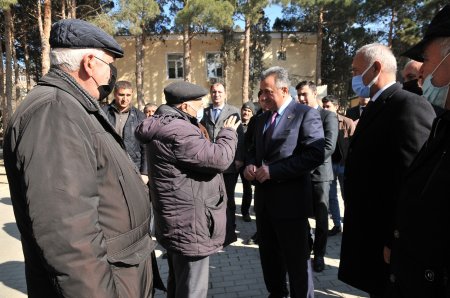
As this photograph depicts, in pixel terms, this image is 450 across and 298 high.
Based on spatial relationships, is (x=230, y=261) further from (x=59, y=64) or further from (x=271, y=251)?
(x=59, y=64)

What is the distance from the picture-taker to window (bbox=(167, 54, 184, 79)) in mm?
23156

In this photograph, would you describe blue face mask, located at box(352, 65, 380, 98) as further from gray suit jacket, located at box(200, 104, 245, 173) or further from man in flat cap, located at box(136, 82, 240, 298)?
gray suit jacket, located at box(200, 104, 245, 173)

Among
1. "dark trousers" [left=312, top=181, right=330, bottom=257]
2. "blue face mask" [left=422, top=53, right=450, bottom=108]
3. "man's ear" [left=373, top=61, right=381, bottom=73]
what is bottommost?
"dark trousers" [left=312, top=181, right=330, bottom=257]

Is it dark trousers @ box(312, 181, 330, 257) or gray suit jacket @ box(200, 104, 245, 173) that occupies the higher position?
gray suit jacket @ box(200, 104, 245, 173)

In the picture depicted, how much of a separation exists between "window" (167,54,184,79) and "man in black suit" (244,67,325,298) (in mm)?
21046

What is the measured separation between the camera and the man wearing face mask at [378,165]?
1956mm

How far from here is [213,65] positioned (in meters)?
23.1

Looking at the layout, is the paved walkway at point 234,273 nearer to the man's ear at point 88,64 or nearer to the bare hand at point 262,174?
the bare hand at point 262,174

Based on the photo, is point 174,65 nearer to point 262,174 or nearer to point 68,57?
point 262,174

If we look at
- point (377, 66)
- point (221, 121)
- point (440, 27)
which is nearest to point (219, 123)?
point (221, 121)

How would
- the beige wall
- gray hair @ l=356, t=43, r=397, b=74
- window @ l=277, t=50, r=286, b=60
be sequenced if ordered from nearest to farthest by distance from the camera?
gray hair @ l=356, t=43, r=397, b=74
the beige wall
window @ l=277, t=50, r=286, b=60

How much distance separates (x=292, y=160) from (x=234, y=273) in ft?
5.82

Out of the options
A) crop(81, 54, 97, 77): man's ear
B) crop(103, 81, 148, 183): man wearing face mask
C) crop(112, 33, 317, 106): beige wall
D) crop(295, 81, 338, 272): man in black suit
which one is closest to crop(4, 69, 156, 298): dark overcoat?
crop(81, 54, 97, 77): man's ear

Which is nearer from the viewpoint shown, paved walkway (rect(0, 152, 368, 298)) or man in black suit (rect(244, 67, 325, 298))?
man in black suit (rect(244, 67, 325, 298))
